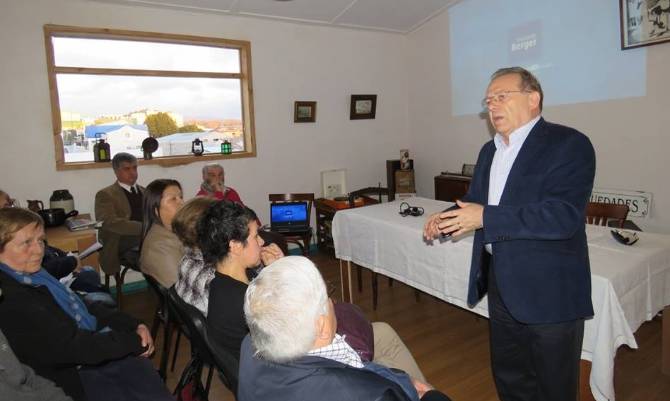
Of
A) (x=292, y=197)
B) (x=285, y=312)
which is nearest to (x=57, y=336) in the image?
(x=285, y=312)

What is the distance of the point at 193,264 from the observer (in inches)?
70.9

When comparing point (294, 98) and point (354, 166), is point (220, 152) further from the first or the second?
point (354, 166)

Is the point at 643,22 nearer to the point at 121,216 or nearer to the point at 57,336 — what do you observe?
the point at 57,336

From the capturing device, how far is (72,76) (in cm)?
413

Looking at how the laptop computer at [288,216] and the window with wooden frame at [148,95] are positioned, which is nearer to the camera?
the window with wooden frame at [148,95]

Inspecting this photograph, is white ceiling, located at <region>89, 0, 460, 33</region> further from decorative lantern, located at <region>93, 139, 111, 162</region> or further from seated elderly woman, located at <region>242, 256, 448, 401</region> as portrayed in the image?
seated elderly woman, located at <region>242, 256, 448, 401</region>

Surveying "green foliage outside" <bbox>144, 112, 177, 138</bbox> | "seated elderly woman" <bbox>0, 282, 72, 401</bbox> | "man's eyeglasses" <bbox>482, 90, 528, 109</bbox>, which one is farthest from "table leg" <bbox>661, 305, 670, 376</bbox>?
"green foliage outside" <bbox>144, 112, 177, 138</bbox>

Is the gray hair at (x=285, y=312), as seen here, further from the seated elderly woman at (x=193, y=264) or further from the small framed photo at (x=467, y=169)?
the small framed photo at (x=467, y=169)

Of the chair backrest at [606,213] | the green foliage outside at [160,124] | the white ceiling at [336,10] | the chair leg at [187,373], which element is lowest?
the chair leg at [187,373]

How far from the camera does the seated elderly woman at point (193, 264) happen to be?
1.71 meters

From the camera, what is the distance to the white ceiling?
439cm

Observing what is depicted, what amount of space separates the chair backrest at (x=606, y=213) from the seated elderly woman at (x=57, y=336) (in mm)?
2815

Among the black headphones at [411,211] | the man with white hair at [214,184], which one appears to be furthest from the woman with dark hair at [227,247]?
the man with white hair at [214,184]

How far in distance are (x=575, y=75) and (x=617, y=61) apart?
0.38 meters
